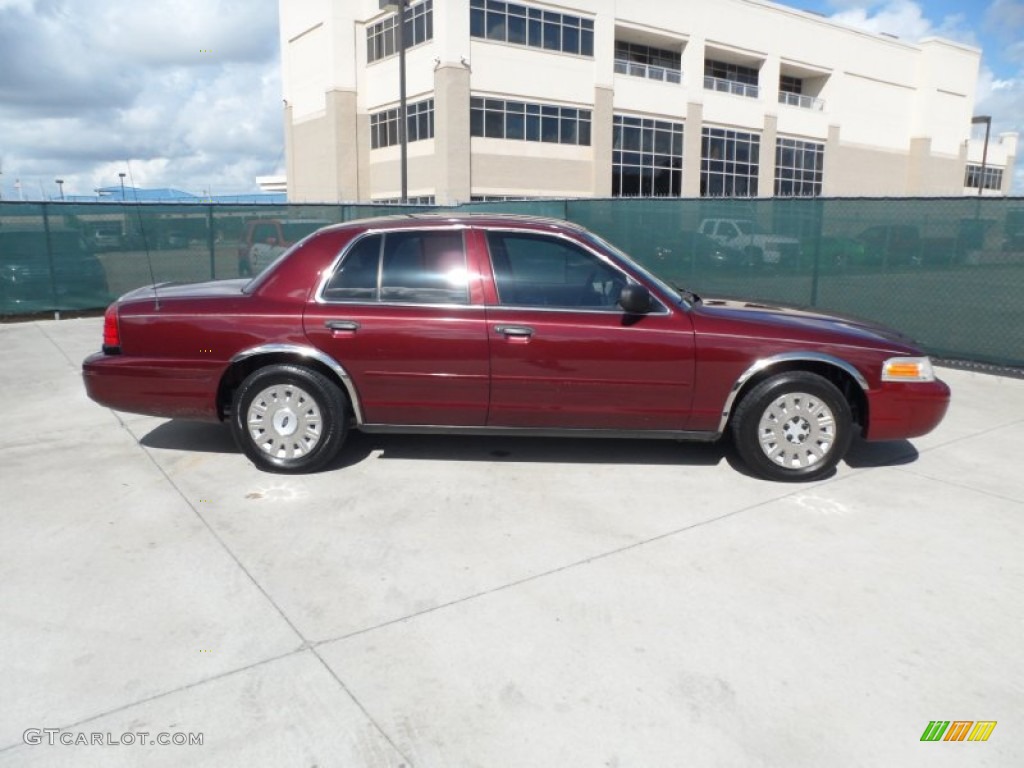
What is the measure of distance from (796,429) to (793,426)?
3cm

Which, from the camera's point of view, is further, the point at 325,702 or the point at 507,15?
the point at 507,15

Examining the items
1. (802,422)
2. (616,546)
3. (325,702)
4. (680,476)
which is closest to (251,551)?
(325,702)

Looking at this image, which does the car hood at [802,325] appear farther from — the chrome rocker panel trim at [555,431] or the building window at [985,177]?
the building window at [985,177]

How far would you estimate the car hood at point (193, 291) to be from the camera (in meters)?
5.46

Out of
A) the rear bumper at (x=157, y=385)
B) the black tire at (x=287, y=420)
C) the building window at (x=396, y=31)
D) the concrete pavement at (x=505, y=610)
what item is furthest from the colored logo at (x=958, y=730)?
the building window at (x=396, y=31)

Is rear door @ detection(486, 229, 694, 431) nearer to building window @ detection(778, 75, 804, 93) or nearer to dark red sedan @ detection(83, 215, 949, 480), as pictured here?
dark red sedan @ detection(83, 215, 949, 480)

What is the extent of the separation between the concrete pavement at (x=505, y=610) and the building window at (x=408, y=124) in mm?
29982

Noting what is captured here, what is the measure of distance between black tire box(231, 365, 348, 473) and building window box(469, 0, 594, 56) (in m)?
30.4

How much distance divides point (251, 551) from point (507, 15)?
32848 millimetres

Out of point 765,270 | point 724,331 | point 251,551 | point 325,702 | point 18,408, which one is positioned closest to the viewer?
point 325,702

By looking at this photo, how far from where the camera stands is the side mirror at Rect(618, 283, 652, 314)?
493 centimetres

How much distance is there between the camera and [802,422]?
5.15m

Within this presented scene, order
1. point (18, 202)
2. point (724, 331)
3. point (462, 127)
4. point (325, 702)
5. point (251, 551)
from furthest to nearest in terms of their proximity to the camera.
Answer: point (462, 127) → point (18, 202) → point (724, 331) → point (251, 551) → point (325, 702)

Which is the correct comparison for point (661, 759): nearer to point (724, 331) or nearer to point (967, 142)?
point (724, 331)
